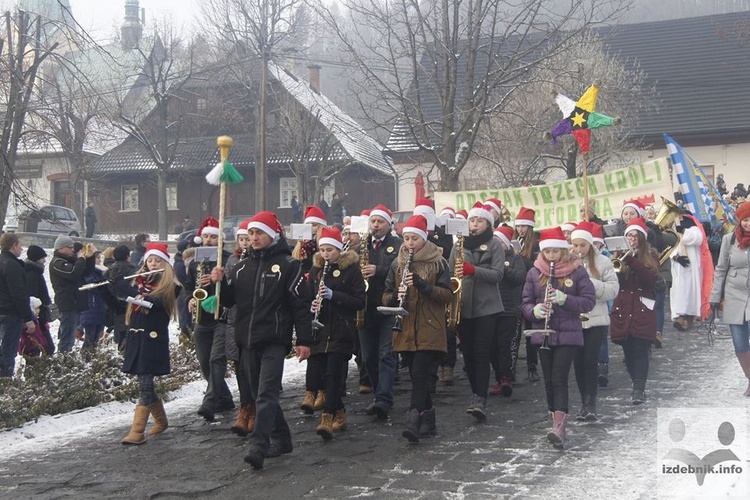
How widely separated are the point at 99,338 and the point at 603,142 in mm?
19387

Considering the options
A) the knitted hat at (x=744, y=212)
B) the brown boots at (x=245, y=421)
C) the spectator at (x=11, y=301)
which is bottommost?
the brown boots at (x=245, y=421)

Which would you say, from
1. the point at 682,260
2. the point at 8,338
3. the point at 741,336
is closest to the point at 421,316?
the point at 741,336

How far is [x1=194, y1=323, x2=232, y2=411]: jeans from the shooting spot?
392 inches

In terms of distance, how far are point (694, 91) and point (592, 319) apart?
1338 inches

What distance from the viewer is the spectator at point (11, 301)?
11.4m

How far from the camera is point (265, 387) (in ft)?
25.6

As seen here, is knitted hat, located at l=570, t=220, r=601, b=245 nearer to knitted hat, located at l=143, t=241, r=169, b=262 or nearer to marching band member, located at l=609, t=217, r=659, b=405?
marching band member, located at l=609, t=217, r=659, b=405

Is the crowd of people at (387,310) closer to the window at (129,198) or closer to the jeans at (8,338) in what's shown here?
the jeans at (8,338)

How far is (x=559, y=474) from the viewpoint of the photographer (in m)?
7.21

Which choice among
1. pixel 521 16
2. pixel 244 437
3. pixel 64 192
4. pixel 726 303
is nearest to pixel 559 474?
pixel 244 437

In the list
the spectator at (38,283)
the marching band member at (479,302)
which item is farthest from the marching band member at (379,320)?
the spectator at (38,283)

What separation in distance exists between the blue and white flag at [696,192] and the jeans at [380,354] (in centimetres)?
819

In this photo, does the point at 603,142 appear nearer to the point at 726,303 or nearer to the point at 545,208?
the point at 545,208

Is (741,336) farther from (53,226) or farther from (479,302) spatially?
(53,226)
